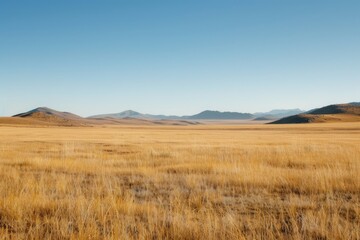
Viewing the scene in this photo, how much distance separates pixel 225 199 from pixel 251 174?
10.9 feet

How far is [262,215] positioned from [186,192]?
2540 millimetres

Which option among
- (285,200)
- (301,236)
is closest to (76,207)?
(301,236)

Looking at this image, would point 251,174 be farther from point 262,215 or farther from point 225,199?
point 262,215

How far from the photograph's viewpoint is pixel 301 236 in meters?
5.12

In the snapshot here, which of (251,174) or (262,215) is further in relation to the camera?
(251,174)

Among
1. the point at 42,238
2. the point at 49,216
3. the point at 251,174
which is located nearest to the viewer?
the point at 42,238

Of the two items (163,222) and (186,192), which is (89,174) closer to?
(186,192)

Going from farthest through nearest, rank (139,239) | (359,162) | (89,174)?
(359,162)
(89,174)
(139,239)

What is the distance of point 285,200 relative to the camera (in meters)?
7.70

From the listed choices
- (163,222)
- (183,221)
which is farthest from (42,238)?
(183,221)

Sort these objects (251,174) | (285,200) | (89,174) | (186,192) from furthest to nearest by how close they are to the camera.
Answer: (89,174) < (251,174) < (186,192) < (285,200)

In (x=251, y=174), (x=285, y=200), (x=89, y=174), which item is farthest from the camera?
(x=89, y=174)

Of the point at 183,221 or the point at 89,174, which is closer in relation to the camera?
the point at 183,221

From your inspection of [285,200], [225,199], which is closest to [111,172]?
[225,199]
